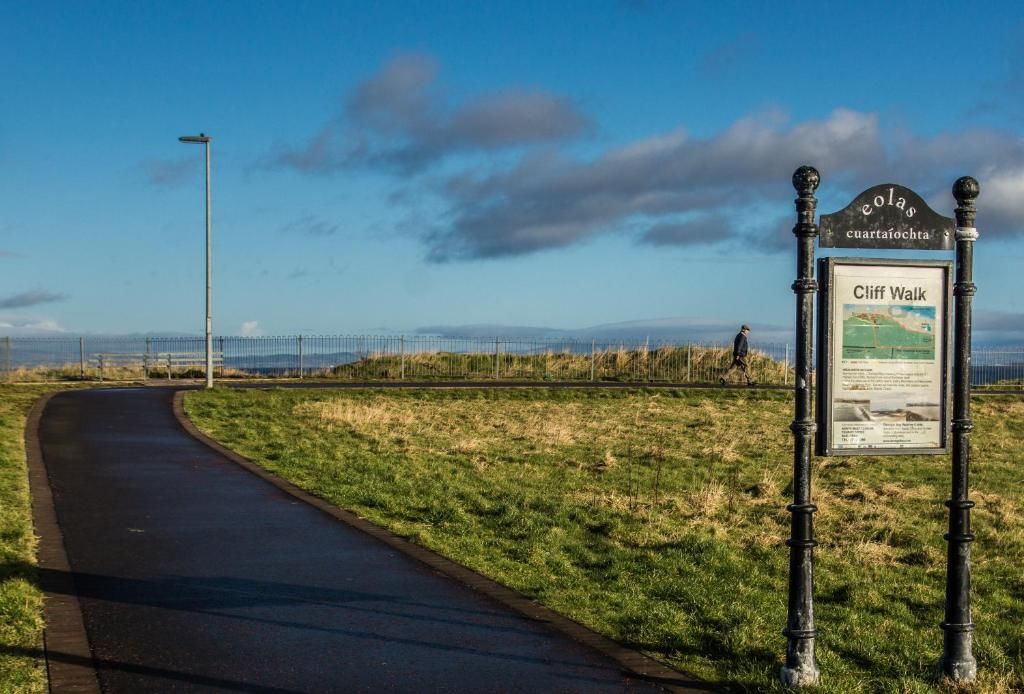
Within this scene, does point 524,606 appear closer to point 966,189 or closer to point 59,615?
point 59,615

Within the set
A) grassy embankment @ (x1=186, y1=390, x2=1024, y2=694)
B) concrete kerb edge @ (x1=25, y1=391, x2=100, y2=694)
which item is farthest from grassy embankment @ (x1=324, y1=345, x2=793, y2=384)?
concrete kerb edge @ (x1=25, y1=391, x2=100, y2=694)

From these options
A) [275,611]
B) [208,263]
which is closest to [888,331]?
[275,611]

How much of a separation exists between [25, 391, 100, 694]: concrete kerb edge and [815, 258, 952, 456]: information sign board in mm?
4406

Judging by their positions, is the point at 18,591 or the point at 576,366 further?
the point at 576,366

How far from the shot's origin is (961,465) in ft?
21.5

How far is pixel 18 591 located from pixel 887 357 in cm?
613

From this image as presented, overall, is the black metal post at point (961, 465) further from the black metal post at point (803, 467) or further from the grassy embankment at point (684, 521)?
the black metal post at point (803, 467)

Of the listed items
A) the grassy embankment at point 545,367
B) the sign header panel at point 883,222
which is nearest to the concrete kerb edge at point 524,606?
the sign header panel at point 883,222

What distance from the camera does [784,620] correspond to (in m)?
7.89

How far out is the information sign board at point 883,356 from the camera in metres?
6.34

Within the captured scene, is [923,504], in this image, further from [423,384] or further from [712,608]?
[423,384]

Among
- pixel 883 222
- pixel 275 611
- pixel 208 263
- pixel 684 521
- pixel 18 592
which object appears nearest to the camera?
pixel 883 222

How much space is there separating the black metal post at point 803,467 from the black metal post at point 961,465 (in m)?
0.93

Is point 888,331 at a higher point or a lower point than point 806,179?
lower
